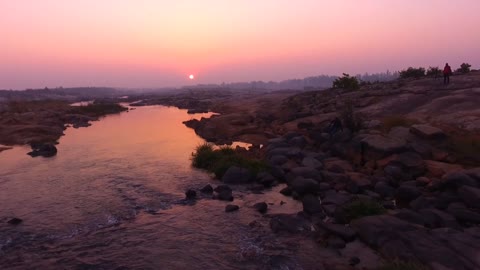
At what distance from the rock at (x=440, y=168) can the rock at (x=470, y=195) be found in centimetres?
396

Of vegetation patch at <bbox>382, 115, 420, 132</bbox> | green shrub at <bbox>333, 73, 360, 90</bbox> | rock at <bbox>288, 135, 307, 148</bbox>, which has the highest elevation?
green shrub at <bbox>333, 73, 360, 90</bbox>

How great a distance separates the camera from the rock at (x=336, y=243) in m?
14.6

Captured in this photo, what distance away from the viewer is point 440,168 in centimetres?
2183

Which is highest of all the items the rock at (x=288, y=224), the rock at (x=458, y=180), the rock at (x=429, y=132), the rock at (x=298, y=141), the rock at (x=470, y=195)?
the rock at (x=429, y=132)

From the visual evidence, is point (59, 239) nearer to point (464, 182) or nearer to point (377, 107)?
point (464, 182)

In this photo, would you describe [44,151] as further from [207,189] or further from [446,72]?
[446,72]

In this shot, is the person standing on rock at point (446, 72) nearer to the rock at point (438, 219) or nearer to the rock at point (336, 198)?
the rock at point (336, 198)

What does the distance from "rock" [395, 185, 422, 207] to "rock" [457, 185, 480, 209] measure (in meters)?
2.04

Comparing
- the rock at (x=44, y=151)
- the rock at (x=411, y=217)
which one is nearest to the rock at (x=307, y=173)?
the rock at (x=411, y=217)

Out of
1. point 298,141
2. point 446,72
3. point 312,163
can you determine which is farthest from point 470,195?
point 446,72

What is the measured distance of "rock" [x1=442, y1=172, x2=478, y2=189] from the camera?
1805cm

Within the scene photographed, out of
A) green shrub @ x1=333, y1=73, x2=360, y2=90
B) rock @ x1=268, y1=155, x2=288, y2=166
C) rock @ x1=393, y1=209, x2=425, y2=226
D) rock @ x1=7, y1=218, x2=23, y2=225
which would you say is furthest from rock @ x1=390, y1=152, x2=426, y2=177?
green shrub @ x1=333, y1=73, x2=360, y2=90

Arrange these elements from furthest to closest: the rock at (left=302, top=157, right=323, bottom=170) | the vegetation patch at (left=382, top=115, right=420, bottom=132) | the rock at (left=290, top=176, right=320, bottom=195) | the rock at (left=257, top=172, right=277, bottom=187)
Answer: the vegetation patch at (left=382, top=115, right=420, bottom=132)
the rock at (left=302, top=157, right=323, bottom=170)
the rock at (left=257, top=172, right=277, bottom=187)
the rock at (left=290, top=176, right=320, bottom=195)

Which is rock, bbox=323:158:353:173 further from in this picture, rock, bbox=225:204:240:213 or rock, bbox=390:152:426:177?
rock, bbox=225:204:240:213
